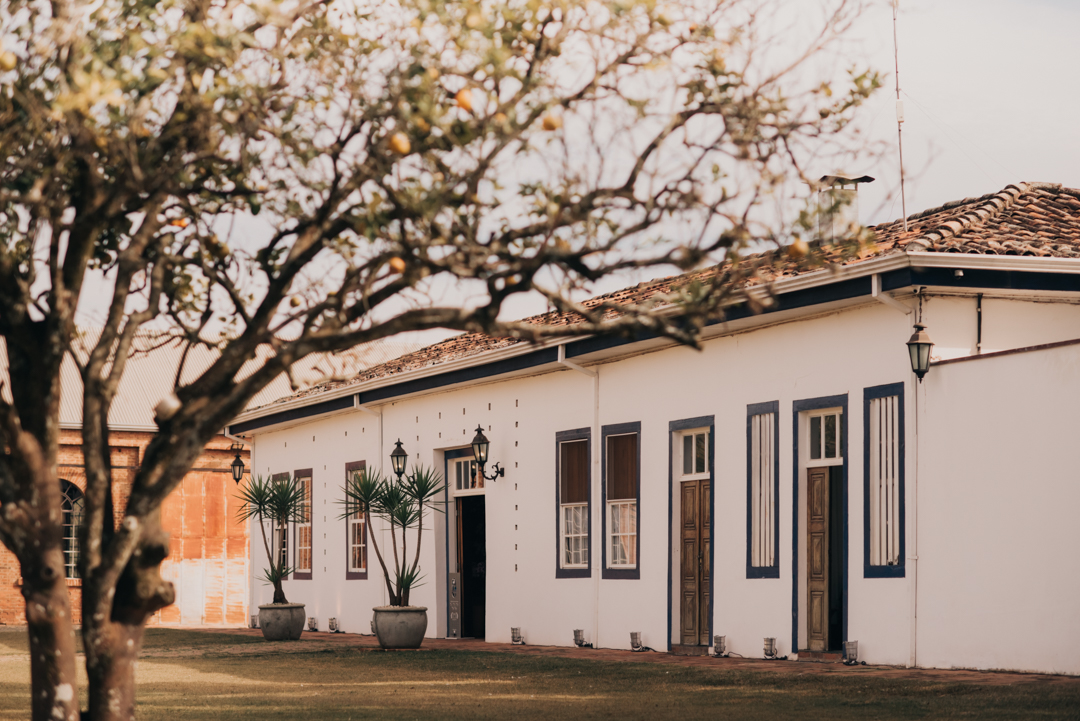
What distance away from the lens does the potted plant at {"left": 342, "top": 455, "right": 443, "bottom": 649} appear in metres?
17.1

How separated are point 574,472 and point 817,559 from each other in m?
4.19

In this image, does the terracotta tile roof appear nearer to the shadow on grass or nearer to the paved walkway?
the shadow on grass

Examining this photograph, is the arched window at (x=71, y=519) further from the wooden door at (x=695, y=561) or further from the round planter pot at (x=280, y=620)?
the wooden door at (x=695, y=561)

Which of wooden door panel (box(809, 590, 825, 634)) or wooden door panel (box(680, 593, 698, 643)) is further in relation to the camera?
wooden door panel (box(680, 593, 698, 643))

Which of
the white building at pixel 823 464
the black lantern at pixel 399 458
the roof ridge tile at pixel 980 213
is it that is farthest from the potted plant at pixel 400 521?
the roof ridge tile at pixel 980 213

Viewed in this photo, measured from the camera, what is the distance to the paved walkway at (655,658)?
420 inches

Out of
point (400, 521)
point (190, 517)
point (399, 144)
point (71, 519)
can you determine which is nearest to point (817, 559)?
point (400, 521)

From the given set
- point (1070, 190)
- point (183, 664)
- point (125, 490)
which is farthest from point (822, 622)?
point (125, 490)

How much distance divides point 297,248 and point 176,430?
1.07 m

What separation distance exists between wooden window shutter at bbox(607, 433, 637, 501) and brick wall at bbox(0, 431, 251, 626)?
1549 cm

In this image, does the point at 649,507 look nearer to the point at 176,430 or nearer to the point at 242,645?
the point at 242,645

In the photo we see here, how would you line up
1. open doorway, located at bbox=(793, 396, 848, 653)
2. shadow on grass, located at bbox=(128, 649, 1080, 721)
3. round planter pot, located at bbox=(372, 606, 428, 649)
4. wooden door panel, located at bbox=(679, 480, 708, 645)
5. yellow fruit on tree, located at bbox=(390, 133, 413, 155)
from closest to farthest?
yellow fruit on tree, located at bbox=(390, 133, 413, 155) < shadow on grass, located at bbox=(128, 649, 1080, 721) < open doorway, located at bbox=(793, 396, 848, 653) < wooden door panel, located at bbox=(679, 480, 708, 645) < round planter pot, located at bbox=(372, 606, 428, 649)

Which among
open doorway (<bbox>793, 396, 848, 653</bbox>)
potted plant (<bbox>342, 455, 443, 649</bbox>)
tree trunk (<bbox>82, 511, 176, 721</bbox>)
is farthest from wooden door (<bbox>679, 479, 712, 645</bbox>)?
tree trunk (<bbox>82, 511, 176, 721</bbox>)

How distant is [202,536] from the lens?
99.6ft
